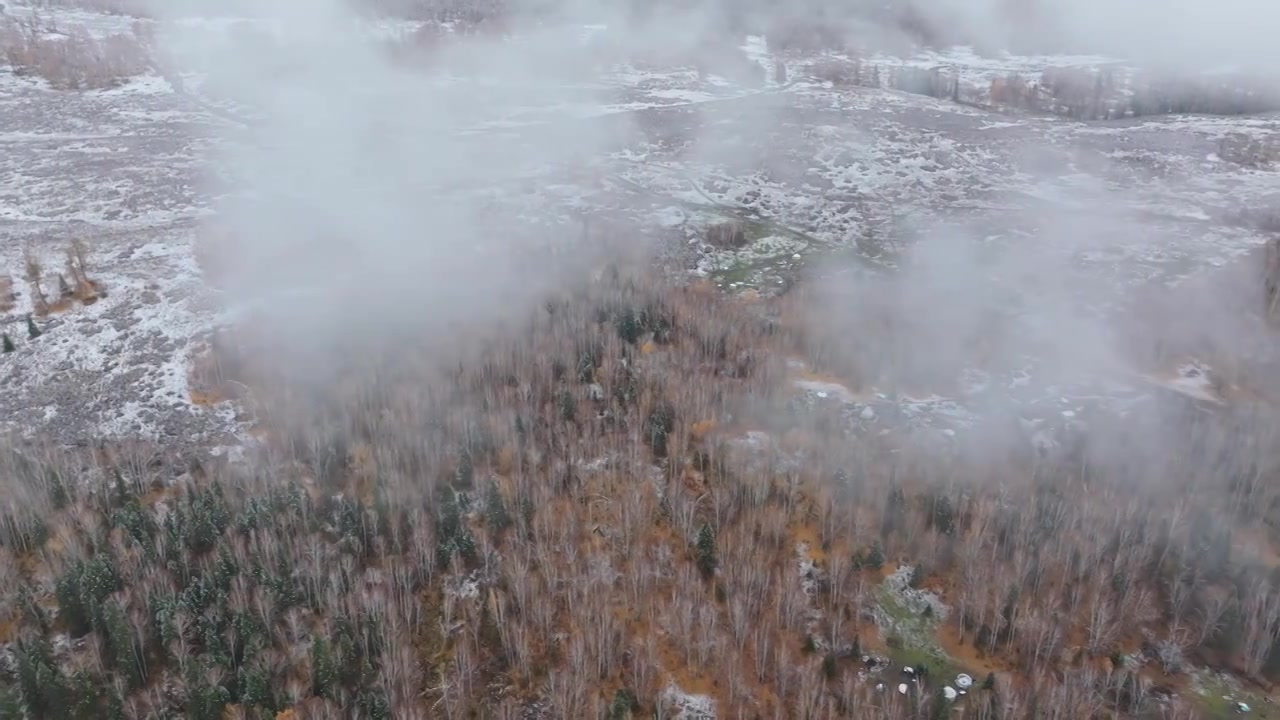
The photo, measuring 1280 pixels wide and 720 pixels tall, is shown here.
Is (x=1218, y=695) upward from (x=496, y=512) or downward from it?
downward

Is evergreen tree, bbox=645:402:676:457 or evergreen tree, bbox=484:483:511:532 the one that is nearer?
evergreen tree, bbox=484:483:511:532

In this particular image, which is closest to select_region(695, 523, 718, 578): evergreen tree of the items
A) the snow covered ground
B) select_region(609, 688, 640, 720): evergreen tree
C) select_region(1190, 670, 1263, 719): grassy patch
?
select_region(609, 688, 640, 720): evergreen tree

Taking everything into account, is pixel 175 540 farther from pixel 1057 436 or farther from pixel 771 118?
pixel 771 118

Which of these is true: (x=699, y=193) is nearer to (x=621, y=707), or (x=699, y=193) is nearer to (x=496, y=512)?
(x=496, y=512)

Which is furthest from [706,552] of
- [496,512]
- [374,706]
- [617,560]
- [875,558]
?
[374,706]

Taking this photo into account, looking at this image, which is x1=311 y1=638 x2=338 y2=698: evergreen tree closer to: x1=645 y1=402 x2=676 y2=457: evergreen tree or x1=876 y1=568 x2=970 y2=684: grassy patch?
x1=645 y1=402 x2=676 y2=457: evergreen tree

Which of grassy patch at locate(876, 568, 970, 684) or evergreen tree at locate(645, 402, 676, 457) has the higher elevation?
evergreen tree at locate(645, 402, 676, 457)

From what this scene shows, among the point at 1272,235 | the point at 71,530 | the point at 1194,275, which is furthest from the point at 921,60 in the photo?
the point at 71,530
